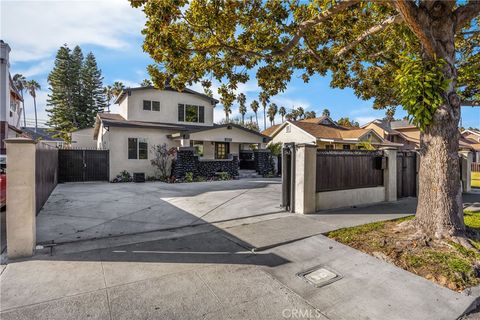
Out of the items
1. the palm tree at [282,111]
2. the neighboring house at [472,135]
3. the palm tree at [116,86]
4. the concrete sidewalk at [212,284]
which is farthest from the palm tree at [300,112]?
the concrete sidewalk at [212,284]

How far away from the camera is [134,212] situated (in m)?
7.80

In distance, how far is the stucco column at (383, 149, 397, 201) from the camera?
953cm

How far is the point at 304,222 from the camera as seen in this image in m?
6.65

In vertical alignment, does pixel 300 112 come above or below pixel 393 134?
above

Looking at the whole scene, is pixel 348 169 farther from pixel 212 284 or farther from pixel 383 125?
pixel 383 125

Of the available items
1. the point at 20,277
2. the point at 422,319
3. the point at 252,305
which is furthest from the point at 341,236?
the point at 20,277

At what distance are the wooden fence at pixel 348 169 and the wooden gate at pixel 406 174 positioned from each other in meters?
1.47

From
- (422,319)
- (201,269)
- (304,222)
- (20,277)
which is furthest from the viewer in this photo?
(304,222)

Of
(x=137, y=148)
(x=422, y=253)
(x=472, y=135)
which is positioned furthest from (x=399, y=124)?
(x=422, y=253)

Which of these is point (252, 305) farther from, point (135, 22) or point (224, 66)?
point (135, 22)

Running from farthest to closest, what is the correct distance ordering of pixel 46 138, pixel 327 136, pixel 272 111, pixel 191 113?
1. pixel 272 111
2. pixel 46 138
3. pixel 327 136
4. pixel 191 113

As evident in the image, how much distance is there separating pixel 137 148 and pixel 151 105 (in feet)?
12.4

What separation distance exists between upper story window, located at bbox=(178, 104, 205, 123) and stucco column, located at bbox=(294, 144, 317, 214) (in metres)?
14.1

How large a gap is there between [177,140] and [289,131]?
1436 cm
